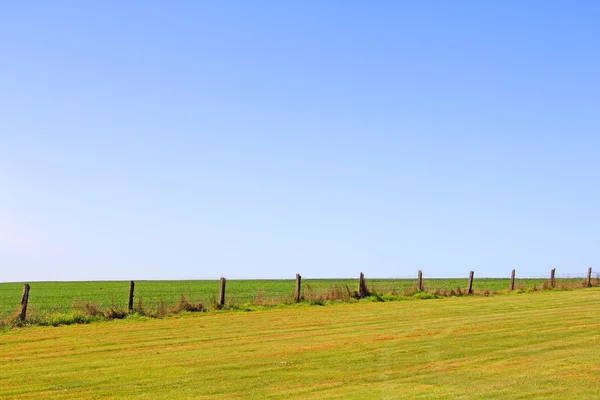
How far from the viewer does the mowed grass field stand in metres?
12.4

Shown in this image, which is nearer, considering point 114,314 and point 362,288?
point 114,314

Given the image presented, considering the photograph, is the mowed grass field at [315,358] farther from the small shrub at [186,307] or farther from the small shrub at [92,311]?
the small shrub at [186,307]

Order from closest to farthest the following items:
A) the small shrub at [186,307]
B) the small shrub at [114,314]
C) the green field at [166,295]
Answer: the small shrub at [114,314] → the small shrub at [186,307] → the green field at [166,295]

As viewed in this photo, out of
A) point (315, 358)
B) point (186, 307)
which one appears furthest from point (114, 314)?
point (315, 358)

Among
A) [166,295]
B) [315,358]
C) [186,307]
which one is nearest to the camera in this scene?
[315,358]

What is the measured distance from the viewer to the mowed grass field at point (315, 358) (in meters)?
12.4

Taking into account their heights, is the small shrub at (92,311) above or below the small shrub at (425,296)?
below

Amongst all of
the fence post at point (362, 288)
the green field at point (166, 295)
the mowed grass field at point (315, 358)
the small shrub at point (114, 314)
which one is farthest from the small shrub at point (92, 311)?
the fence post at point (362, 288)

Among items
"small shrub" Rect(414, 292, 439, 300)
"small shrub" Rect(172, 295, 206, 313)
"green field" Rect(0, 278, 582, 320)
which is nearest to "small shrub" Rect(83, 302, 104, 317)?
"green field" Rect(0, 278, 582, 320)

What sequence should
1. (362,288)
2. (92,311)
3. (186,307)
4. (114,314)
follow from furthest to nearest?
(362,288)
(186,307)
(114,314)
(92,311)

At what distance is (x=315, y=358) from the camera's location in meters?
16.1

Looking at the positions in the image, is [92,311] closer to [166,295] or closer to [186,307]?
[186,307]

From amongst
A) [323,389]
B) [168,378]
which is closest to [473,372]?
[323,389]

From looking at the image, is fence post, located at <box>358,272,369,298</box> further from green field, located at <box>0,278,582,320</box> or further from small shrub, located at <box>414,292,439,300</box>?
small shrub, located at <box>414,292,439,300</box>
